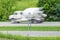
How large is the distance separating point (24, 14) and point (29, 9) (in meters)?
0.71

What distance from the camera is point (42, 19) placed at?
21234mm

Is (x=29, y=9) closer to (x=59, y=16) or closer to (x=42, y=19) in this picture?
(x=42, y=19)

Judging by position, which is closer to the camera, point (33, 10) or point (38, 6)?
point (33, 10)

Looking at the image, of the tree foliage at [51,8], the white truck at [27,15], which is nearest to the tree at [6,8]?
the white truck at [27,15]

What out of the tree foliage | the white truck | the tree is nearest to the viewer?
the white truck

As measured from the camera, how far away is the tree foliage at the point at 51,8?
72.8 ft

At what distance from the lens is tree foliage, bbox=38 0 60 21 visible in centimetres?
2219

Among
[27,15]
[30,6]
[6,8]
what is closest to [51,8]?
[30,6]

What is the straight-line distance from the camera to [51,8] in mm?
22344

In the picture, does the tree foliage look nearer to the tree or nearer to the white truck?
the white truck

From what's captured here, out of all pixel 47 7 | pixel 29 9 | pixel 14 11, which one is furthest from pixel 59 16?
pixel 14 11

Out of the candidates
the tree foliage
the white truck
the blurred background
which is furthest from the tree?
the tree foliage

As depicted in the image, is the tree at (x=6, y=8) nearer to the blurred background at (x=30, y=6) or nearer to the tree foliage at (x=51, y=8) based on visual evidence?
the blurred background at (x=30, y=6)

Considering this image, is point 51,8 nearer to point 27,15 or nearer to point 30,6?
point 30,6
